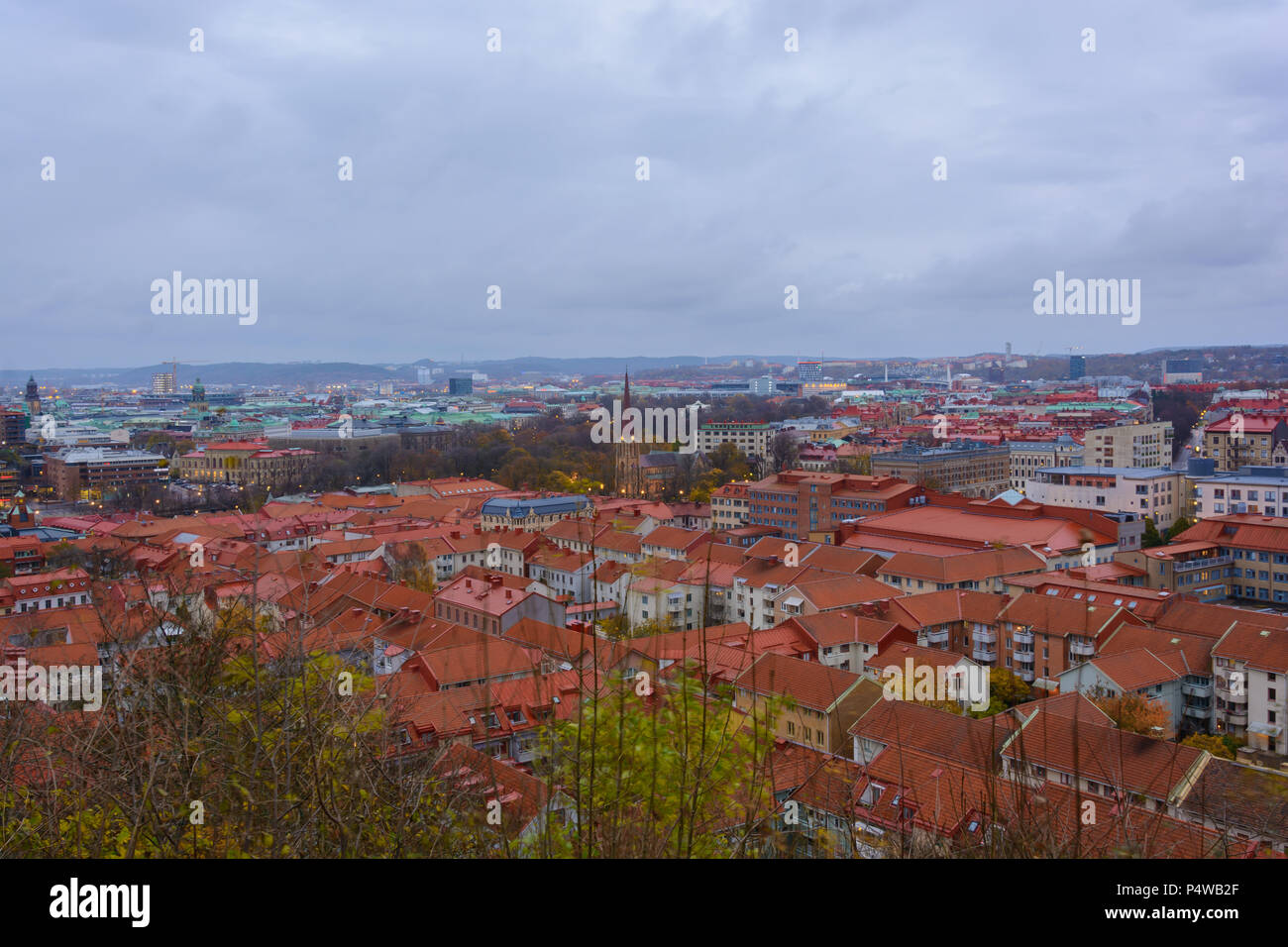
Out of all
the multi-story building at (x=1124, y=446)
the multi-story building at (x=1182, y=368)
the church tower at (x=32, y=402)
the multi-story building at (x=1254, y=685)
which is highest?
the multi-story building at (x=1182, y=368)

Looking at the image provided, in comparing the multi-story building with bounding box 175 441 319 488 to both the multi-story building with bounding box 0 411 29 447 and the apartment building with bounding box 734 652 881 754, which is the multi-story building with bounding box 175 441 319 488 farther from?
the apartment building with bounding box 734 652 881 754

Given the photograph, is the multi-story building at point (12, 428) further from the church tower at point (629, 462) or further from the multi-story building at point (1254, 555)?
the multi-story building at point (1254, 555)

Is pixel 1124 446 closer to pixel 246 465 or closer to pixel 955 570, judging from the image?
pixel 955 570

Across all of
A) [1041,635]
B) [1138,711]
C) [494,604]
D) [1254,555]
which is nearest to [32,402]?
[494,604]

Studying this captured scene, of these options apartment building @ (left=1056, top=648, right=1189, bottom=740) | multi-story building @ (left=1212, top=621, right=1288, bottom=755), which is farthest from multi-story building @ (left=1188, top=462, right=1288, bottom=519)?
apartment building @ (left=1056, top=648, right=1189, bottom=740)

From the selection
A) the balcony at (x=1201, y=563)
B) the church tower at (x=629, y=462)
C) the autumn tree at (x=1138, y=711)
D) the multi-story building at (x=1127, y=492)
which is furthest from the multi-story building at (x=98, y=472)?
the autumn tree at (x=1138, y=711)
